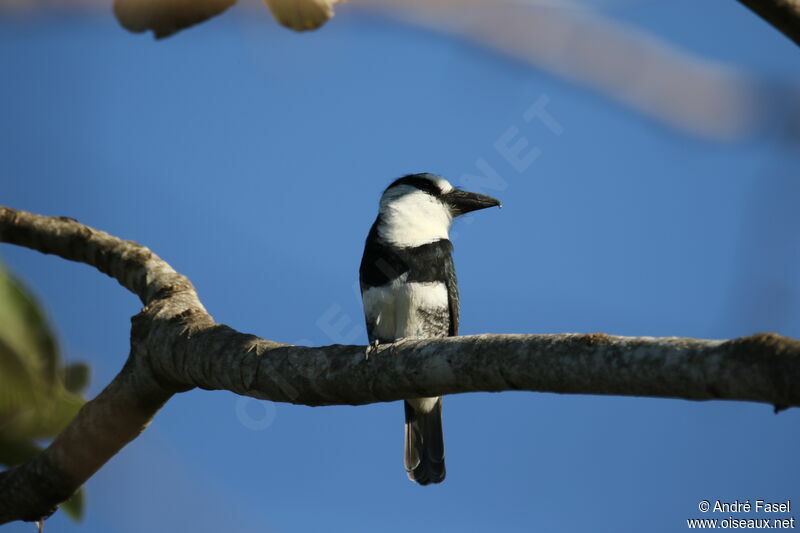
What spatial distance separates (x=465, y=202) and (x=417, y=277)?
84 cm

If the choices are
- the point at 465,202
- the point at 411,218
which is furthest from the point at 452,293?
the point at 465,202

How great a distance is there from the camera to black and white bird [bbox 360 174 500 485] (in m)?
4.04

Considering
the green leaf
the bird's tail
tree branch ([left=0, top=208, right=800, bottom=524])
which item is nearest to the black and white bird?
the bird's tail

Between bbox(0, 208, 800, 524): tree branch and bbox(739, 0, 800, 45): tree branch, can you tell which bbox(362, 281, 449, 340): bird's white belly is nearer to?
bbox(0, 208, 800, 524): tree branch

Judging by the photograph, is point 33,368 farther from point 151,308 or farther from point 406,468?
point 406,468

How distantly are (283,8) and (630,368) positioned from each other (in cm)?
106

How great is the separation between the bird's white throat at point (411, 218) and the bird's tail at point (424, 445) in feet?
2.64

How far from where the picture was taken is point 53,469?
2922 millimetres

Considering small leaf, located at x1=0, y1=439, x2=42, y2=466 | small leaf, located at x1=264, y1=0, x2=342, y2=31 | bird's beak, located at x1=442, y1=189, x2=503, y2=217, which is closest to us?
small leaf, located at x1=264, y1=0, x2=342, y2=31

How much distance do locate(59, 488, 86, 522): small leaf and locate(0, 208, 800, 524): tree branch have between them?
0.16 ft

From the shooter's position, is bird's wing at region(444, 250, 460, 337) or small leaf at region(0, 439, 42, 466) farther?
bird's wing at region(444, 250, 460, 337)

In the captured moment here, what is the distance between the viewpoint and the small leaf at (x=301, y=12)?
5.89ft

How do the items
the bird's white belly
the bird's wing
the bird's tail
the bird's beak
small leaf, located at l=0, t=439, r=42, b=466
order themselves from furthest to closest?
the bird's beak < the bird's tail < the bird's wing < the bird's white belly < small leaf, located at l=0, t=439, r=42, b=466

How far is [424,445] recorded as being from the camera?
4.42 m
